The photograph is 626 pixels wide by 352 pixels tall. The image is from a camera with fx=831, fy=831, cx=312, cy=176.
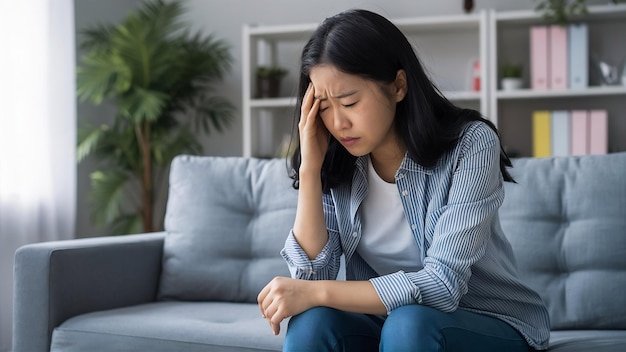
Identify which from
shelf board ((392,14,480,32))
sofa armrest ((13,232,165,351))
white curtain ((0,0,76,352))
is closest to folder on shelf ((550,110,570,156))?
shelf board ((392,14,480,32))

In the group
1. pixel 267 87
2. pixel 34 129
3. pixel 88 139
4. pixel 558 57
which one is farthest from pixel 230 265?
pixel 558 57

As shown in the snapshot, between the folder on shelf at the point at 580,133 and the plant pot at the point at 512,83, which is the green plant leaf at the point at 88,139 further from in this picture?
the folder on shelf at the point at 580,133

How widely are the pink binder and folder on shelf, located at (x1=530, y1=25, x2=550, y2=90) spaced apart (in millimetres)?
20

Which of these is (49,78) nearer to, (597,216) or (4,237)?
(4,237)

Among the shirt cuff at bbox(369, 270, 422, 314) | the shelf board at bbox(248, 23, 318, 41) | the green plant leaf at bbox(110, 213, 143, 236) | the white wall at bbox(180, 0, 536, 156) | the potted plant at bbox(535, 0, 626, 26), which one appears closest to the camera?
the shirt cuff at bbox(369, 270, 422, 314)

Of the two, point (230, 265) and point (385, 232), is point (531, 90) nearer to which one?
point (230, 265)

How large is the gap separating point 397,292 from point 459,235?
0.48ft

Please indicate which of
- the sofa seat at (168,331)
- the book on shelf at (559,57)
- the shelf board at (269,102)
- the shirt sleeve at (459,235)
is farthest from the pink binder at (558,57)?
the shirt sleeve at (459,235)

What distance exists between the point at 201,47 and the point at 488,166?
9.21 ft

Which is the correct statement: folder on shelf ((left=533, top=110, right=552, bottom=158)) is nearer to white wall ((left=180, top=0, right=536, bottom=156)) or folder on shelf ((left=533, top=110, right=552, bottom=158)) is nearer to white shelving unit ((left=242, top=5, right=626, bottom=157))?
white shelving unit ((left=242, top=5, right=626, bottom=157))

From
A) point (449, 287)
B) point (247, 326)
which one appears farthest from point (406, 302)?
point (247, 326)

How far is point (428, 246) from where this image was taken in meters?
1.54

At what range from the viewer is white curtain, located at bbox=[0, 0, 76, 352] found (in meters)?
3.26

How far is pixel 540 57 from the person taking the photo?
11.5ft
